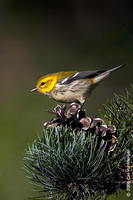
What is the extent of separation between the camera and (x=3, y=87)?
10.1 feet

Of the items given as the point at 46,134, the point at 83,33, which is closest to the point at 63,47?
the point at 83,33

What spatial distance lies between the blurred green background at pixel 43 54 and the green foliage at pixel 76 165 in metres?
1.13

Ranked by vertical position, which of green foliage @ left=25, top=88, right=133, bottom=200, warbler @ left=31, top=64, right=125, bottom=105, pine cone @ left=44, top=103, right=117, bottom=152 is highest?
warbler @ left=31, top=64, right=125, bottom=105

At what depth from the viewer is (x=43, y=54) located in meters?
3.39

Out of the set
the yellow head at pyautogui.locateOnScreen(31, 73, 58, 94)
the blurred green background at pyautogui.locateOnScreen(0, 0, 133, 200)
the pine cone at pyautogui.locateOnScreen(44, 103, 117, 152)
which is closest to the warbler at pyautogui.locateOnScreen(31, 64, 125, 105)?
the yellow head at pyautogui.locateOnScreen(31, 73, 58, 94)

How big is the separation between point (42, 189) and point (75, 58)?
2281 millimetres

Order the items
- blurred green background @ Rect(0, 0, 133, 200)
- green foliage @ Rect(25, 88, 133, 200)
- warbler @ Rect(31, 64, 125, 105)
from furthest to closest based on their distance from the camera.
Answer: blurred green background @ Rect(0, 0, 133, 200) < warbler @ Rect(31, 64, 125, 105) < green foliage @ Rect(25, 88, 133, 200)

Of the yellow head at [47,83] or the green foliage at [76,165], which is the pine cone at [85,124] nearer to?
the green foliage at [76,165]

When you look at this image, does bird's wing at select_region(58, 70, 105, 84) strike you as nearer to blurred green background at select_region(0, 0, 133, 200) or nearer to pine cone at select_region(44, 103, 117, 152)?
blurred green background at select_region(0, 0, 133, 200)

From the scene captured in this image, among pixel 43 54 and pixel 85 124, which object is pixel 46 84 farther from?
pixel 43 54

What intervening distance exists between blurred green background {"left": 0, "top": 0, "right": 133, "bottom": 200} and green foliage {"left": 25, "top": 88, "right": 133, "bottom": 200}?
1125 mm

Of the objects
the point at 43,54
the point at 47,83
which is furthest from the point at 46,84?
the point at 43,54

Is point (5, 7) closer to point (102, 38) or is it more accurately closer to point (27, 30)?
point (27, 30)

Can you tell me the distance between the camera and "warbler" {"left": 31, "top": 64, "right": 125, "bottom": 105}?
1.77 m
